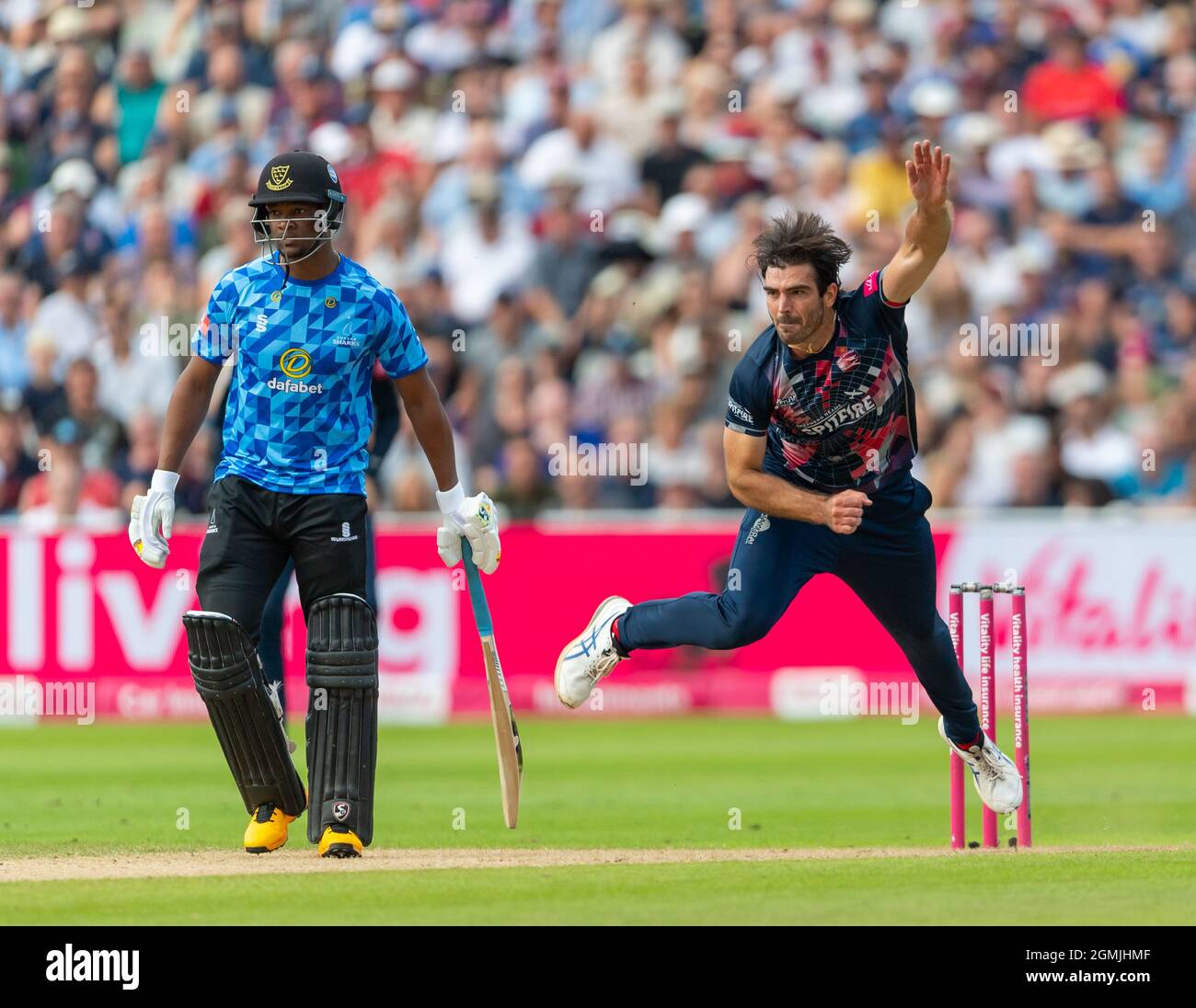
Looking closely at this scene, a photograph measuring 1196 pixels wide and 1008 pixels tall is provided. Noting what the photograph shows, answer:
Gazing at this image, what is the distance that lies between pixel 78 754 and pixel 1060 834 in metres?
6.80

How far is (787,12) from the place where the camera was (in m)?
21.3

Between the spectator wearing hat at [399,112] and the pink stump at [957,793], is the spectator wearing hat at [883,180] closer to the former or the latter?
the spectator wearing hat at [399,112]

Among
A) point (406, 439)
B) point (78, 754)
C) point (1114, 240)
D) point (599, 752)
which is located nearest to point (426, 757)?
point (599, 752)

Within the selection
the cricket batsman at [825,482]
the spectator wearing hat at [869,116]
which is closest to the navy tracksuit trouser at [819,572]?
the cricket batsman at [825,482]

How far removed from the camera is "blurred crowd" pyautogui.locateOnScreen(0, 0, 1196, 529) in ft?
58.8

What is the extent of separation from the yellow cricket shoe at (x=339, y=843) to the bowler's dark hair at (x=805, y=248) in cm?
275

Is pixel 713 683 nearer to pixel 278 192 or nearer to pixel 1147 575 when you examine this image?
pixel 1147 575

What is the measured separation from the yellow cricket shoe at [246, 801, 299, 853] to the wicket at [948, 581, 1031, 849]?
2.80 metres

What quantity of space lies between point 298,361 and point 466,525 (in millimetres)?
1117

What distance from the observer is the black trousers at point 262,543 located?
8.74 m

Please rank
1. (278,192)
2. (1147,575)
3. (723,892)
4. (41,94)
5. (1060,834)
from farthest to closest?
(41,94)
(1147,575)
(1060,834)
(278,192)
(723,892)

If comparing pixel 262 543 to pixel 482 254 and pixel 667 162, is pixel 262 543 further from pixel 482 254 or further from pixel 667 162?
pixel 667 162

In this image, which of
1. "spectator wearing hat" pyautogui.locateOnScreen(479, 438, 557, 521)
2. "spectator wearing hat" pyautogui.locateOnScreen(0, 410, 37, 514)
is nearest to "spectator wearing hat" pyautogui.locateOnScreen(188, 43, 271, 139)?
"spectator wearing hat" pyautogui.locateOnScreen(0, 410, 37, 514)

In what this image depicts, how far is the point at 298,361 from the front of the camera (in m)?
8.66
